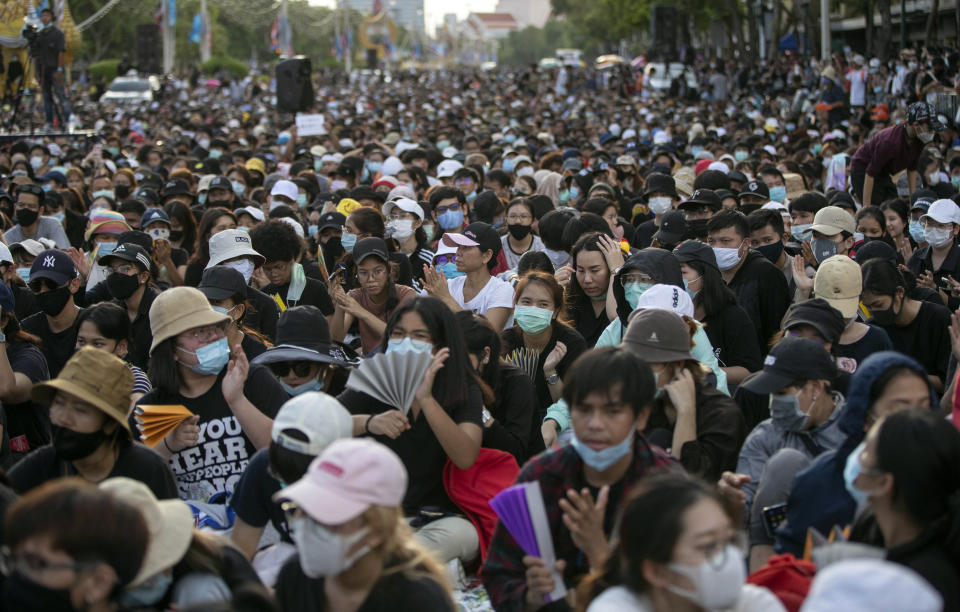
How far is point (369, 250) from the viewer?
754cm

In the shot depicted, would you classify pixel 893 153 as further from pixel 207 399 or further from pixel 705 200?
pixel 207 399

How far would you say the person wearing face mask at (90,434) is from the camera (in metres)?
4.44

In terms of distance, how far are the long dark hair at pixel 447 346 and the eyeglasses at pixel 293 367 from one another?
0.74m

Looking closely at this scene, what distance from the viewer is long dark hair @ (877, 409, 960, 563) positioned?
3309mm

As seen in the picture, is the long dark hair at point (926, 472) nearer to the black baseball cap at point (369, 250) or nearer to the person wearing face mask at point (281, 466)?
the person wearing face mask at point (281, 466)

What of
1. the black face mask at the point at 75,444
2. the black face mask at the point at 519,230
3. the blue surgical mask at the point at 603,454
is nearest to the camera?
the blue surgical mask at the point at 603,454

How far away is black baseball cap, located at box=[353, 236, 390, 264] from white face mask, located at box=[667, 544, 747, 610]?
4.70 meters

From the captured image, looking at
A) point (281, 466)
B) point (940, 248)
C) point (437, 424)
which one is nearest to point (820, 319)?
point (437, 424)

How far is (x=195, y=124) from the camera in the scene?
3056cm

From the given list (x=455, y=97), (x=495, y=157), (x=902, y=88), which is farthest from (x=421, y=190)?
(x=455, y=97)

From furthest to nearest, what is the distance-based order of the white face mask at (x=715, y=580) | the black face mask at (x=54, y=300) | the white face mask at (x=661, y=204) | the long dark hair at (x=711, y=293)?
the white face mask at (x=661, y=204) → the black face mask at (x=54, y=300) → the long dark hair at (x=711, y=293) → the white face mask at (x=715, y=580)

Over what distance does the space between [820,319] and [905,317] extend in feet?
5.11

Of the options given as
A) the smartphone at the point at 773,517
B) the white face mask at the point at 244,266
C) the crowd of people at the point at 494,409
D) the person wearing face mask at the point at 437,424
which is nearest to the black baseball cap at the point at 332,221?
the crowd of people at the point at 494,409

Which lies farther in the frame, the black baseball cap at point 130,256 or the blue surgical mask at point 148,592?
the black baseball cap at point 130,256
